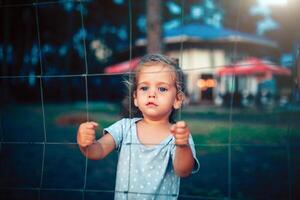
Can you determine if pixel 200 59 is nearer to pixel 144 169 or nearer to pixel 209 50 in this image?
pixel 209 50

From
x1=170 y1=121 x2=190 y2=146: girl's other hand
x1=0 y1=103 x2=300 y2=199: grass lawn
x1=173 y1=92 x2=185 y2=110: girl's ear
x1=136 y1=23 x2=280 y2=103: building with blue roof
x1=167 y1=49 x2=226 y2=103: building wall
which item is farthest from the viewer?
x1=167 y1=49 x2=226 y2=103: building wall

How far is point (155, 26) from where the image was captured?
2.78 m

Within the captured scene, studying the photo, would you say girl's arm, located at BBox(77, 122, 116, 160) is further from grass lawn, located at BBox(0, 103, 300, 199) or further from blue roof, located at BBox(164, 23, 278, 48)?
blue roof, located at BBox(164, 23, 278, 48)

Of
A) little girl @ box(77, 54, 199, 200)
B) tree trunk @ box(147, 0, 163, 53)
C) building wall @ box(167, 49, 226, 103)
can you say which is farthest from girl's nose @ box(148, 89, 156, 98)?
building wall @ box(167, 49, 226, 103)

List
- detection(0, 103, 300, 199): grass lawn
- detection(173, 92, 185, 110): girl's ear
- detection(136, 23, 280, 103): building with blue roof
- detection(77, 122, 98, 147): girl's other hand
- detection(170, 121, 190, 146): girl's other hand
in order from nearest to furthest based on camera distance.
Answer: detection(170, 121, 190, 146): girl's other hand → detection(77, 122, 98, 147): girl's other hand → detection(173, 92, 185, 110): girl's ear → detection(0, 103, 300, 199): grass lawn → detection(136, 23, 280, 103): building with blue roof

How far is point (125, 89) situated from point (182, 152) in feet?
1.28

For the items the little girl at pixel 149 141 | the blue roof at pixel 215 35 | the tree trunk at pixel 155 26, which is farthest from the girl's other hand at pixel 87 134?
the blue roof at pixel 215 35

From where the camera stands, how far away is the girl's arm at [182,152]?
101cm

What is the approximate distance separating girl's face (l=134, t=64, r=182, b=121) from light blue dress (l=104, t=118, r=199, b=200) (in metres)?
0.06

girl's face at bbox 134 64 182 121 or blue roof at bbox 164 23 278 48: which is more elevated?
blue roof at bbox 164 23 278 48

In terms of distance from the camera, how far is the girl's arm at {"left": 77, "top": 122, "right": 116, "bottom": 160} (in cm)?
112

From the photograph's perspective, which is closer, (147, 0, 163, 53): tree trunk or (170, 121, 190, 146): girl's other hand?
(170, 121, 190, 146): girl's other hand

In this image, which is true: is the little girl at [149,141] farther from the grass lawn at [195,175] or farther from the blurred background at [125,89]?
the grass lawn at [195,175]

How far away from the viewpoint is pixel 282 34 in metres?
6.43
